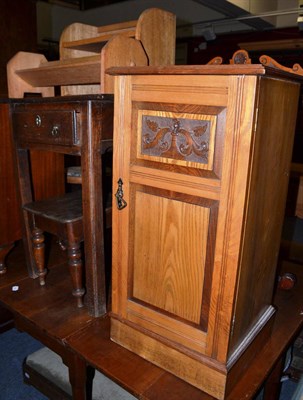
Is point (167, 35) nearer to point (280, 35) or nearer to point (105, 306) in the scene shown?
point (105, 306)

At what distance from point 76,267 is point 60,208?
0.27 meters

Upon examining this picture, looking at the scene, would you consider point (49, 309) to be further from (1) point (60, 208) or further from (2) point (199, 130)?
(2) point (199, 130)

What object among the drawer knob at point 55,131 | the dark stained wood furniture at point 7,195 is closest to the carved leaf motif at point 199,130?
the drawer knob at point 55,131

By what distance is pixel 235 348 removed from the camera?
3.67 ft

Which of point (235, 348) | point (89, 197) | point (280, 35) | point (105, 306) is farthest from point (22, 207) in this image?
point (280, 35)

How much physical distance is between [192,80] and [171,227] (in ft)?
1.38

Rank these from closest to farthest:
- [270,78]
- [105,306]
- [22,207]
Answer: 1. [270,78]
2. [105,306]
3. [22,207]

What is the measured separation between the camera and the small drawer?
4.30 feet

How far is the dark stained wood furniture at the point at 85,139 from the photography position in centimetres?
127

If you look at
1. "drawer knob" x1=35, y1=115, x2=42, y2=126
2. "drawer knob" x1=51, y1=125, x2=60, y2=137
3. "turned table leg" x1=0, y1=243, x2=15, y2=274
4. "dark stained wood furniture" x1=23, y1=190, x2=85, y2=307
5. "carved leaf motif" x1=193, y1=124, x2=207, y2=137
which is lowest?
"turned table leg" x1=0, y1=243, x2=15, y2=274

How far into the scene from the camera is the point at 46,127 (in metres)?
1.42

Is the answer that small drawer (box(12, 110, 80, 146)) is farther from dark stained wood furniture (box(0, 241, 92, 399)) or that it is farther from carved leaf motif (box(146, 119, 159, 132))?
dark stained wood furniture (box(0, 241, 92, 399))

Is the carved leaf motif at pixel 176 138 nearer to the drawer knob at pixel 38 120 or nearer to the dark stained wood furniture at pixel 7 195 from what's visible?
the drawer knob at pixel 38 120

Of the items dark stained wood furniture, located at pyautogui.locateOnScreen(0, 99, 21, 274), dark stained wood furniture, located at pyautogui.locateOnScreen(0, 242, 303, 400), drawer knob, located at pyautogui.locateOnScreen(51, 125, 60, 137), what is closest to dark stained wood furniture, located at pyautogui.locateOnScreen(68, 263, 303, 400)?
dark stained wood furniture, located at pyautogui.locateOnScreen(0, 242, 303, 400)
